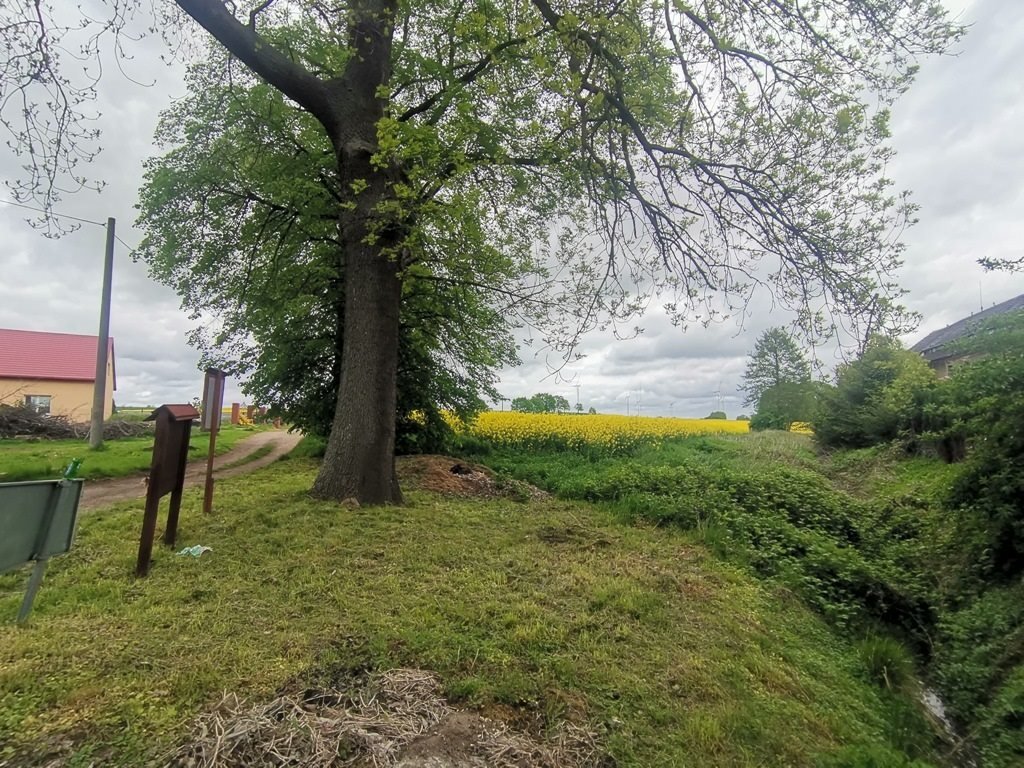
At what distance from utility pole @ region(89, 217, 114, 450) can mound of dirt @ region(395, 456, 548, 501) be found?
9.17 meters

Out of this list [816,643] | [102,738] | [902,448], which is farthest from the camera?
[902,448]

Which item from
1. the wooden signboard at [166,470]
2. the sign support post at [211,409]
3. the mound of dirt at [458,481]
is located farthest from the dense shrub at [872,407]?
the wooden signboard at [166,470]

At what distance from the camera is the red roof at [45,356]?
26547 millimetres

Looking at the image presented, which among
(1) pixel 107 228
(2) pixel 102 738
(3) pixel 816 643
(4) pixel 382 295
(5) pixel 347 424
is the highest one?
(1) pixel 107 228

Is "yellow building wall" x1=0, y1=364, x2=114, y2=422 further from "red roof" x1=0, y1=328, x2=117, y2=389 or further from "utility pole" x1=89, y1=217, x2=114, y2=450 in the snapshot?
"utility pole" x1=89, y1=217, x2=114, y2=450

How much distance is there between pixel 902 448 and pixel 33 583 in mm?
17516

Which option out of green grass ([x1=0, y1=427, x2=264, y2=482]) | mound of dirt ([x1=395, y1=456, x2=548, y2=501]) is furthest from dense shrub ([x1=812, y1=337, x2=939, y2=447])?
green grass ([x1=0, y1=427, x2=264, y2=482])

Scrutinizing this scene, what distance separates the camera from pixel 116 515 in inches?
241

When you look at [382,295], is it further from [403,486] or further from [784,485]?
[784,485]

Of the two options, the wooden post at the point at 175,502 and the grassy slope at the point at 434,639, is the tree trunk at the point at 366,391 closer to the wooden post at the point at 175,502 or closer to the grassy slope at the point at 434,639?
the grassy slope at the point at 434,639

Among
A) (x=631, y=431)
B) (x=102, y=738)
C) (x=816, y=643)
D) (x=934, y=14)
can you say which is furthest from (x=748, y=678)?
(x=631, y=431)

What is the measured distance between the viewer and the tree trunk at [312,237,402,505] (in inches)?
260

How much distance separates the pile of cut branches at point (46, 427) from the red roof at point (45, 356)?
988 cm

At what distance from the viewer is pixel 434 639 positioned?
3.25 meters
